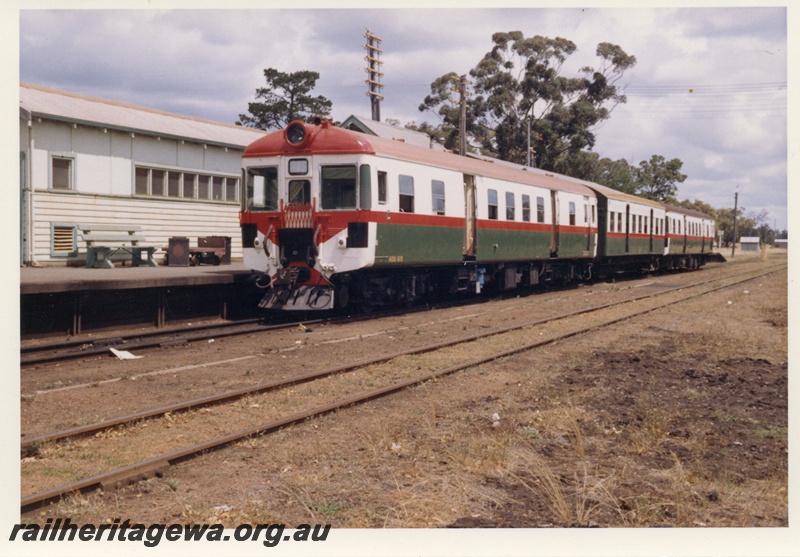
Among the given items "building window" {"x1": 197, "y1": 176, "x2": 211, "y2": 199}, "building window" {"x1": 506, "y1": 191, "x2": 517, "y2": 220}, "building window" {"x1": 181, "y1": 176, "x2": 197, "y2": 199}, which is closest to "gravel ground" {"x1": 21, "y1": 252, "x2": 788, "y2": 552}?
"building window" {"x1": 506, "y1": 191, "x2": 517, "y2": 220}

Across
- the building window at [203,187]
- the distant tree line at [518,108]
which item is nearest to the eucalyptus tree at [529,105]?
the distant tree line at [518,108]

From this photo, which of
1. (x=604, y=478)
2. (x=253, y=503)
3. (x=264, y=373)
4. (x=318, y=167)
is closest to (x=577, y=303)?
(x=318, y=167)

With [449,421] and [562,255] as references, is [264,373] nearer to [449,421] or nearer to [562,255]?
[449,421]

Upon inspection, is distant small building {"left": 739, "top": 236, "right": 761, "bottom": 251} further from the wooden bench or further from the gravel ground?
the gravel ground

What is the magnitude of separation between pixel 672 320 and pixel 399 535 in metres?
11.7

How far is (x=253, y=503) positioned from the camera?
490cm

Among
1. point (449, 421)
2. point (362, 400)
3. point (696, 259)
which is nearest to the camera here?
point (449, 421)

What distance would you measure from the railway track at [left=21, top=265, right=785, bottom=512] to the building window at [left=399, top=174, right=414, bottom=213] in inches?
130

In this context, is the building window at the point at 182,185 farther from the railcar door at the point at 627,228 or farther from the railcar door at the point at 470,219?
the railcar door at the point at 627,228

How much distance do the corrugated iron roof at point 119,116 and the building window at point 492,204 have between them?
973 cm

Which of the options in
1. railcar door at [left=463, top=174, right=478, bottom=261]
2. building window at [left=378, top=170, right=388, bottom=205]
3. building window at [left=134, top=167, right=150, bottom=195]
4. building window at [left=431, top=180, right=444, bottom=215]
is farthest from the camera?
building window at [left=134, top=167, right=150, bottom=195]

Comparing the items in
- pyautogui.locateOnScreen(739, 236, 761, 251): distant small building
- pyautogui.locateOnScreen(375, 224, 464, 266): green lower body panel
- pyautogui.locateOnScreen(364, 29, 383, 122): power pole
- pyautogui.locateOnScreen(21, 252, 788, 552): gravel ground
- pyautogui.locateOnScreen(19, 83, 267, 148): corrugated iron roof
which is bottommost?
pyautogui.locateOnScreen(21, 252, 788, 552): gravel ground

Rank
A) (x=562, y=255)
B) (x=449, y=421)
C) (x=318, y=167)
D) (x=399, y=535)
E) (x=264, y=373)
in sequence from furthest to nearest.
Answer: (x=562, y=255), (x=318, y=167), (x=264, y=373), (x=449, y=421), (x=399, y=535)

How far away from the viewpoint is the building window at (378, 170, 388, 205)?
44.9ft
